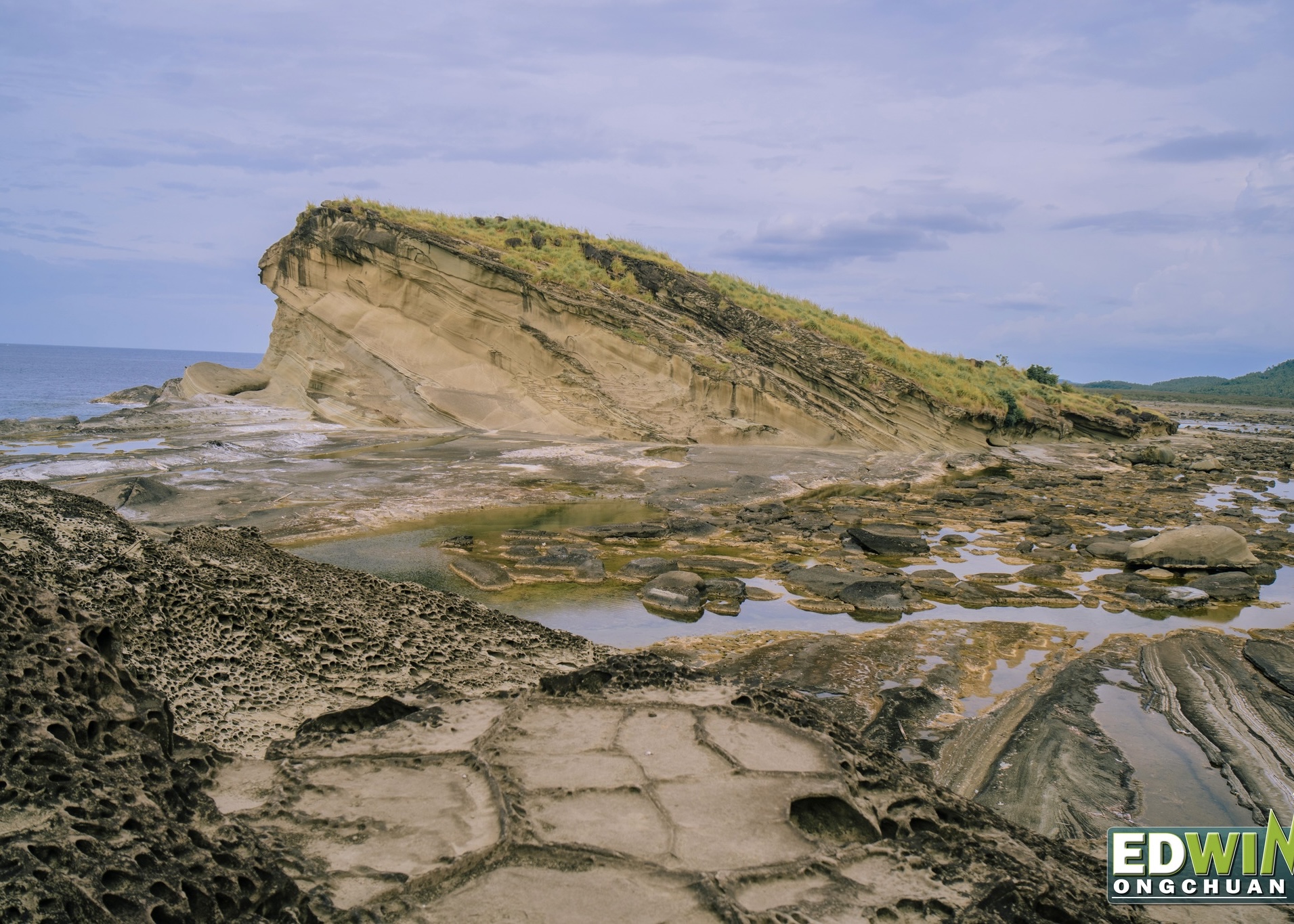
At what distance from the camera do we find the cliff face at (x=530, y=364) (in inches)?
853

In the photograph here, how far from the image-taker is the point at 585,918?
273 centimetres

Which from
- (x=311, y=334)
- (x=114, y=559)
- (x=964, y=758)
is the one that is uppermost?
(x=311, y=334)

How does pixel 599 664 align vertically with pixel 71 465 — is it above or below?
below

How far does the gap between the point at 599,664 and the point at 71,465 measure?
44.5ft

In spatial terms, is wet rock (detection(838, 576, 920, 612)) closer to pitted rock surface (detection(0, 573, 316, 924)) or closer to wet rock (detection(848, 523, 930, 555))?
wet rock (detection(848, 523, 930, 555))

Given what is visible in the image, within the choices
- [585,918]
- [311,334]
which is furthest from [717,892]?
[311,334]

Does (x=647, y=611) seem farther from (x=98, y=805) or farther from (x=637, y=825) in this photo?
(x=98, y=805)

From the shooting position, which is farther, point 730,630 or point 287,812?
point 730,630

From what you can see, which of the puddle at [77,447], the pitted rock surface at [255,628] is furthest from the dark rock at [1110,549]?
the puddle at [77,447]

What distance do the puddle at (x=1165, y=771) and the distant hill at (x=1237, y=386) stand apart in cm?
9884

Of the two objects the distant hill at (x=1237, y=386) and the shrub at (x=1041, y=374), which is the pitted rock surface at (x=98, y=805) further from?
the distant hill at (x=1237, y=386)

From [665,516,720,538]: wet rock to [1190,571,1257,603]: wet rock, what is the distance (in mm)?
6137

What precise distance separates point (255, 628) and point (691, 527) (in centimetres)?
793

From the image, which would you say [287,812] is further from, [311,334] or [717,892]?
[311,334]
